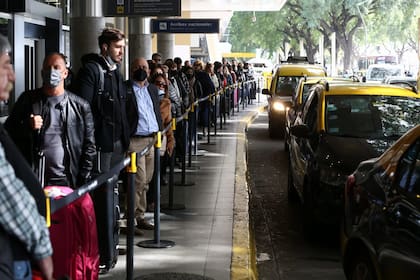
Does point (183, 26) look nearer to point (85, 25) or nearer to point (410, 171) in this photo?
point (85, 25)

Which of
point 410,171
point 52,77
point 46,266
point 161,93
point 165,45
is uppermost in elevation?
point 165,45

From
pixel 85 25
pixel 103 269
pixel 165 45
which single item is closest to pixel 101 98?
pixel 103 269

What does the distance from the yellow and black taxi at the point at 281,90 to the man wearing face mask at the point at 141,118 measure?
11.8 meters

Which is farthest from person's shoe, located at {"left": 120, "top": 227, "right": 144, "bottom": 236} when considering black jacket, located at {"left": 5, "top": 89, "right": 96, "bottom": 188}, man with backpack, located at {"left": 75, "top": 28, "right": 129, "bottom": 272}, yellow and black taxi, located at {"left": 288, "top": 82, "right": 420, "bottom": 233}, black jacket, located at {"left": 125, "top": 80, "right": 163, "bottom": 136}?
black jacket, located at {"left": 5, "top": 89, "right": 96, "bottom": 188}

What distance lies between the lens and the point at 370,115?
378 inches

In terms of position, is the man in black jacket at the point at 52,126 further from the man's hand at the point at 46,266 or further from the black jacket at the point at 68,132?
the man's hand at the point at 46,266

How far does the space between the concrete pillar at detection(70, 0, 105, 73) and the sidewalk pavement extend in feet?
8.94

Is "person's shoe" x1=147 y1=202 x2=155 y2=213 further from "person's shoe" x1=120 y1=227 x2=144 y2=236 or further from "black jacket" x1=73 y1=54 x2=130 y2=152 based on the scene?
"black jacket" x1=73 y1=54 x2=130 y2=152

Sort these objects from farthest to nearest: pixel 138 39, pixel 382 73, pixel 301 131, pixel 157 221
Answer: pixel 382 73 < pixel 138 39 < pixel 301 131 < pixel 157 221

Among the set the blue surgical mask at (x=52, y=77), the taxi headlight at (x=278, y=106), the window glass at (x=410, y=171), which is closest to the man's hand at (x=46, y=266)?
the window glass at (x=410, y=171)

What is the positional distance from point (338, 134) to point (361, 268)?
155 inches

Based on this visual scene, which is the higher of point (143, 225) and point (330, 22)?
point (330, 22)

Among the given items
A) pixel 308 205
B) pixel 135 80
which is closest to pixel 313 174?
pixel 308 205

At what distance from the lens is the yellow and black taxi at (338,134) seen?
27.5 feet
